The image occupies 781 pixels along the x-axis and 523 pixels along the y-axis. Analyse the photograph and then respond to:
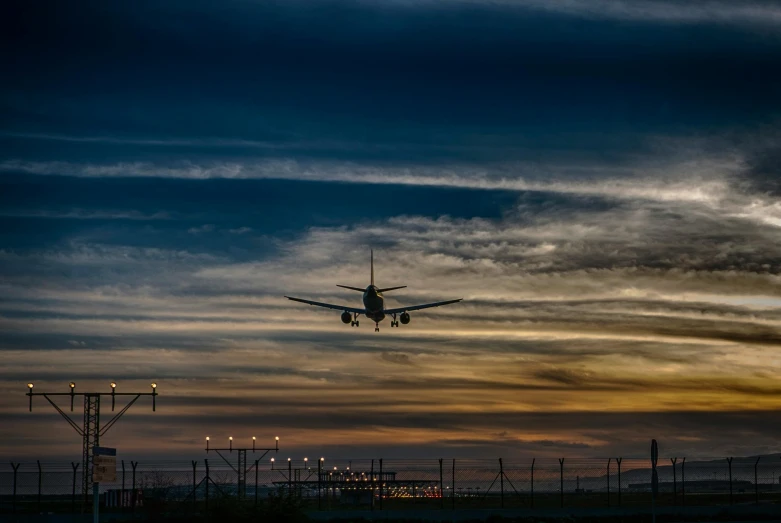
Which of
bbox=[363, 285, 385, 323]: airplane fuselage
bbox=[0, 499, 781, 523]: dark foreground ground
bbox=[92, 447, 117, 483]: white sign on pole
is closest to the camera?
bbox=[92, 447, 117, 483]: white sign on pole

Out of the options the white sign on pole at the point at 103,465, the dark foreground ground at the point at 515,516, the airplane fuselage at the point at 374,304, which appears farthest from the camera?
the airplane fuselage at the point at 374,304

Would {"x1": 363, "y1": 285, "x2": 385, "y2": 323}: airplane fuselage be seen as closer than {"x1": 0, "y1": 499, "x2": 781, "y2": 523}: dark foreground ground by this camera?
No

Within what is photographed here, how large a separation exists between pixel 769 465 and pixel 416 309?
1650 inches

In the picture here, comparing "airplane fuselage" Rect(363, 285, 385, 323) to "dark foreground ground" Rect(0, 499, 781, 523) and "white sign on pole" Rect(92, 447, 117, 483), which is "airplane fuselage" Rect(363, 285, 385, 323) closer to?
"dark foreground ground" Rect(0, 499, 781, 523)

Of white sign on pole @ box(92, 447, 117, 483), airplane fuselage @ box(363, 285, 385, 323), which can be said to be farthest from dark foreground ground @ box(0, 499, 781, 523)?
airplane fuselage @ box(363, 285, 385, 323)

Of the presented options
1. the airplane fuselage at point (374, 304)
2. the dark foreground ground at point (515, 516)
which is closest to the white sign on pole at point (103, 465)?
the dark foreground ground at point (515, 516)

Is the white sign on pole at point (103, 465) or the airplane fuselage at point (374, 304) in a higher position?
the airplane fuselage at point (374, 304)

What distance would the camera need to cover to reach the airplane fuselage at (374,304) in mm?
98500

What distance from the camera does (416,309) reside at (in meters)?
103

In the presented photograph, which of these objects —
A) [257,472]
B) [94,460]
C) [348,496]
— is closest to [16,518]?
[257,472]

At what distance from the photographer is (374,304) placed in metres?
100

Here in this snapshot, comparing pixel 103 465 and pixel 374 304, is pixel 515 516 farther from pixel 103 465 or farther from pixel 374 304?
pixel 374 304

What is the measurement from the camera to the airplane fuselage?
98.5 m

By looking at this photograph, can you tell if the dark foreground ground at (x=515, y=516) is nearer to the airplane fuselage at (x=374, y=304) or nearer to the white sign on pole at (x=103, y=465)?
the white sign on pole at (x=103, y=465)
